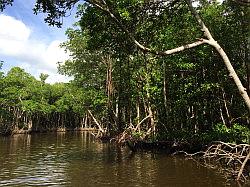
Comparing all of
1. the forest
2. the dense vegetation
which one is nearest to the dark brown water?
the forest

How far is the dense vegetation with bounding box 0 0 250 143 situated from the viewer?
531 inches

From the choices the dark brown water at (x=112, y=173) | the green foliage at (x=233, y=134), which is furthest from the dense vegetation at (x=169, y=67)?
the dark brown water at (x=112, y=173)

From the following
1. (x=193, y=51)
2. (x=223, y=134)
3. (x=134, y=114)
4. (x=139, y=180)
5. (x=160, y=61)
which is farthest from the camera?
(x=134, y=114)

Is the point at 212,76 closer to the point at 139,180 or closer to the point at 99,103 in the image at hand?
the point at 139,180

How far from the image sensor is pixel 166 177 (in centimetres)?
1416

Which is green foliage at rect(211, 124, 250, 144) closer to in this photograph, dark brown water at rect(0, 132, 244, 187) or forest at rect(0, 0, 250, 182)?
forest at rect(0, 0, 250, 182)

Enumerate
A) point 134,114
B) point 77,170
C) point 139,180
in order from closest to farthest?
point 139,180, point 77,170, point 134,114

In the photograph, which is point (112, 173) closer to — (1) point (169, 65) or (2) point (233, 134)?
(2) point (233, 134)

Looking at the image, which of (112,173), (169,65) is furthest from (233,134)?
(169,65)

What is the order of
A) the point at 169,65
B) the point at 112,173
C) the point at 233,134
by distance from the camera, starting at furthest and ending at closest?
the point at 169,65 → the point at 233,134 → the point at 112,173

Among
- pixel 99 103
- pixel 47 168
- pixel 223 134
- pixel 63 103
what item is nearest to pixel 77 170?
pixel 47 168

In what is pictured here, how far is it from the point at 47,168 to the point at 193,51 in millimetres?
10975

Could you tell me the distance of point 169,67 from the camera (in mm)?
25703

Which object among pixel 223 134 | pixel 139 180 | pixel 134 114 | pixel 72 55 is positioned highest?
pixel 72 55
